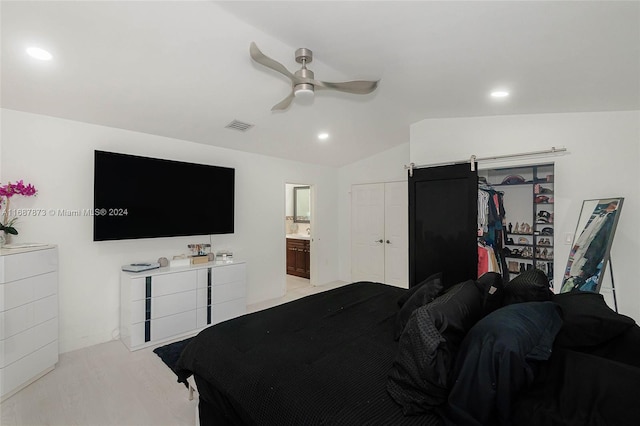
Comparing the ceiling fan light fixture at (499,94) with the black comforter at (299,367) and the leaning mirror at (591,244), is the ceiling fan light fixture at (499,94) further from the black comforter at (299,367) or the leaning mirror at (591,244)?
the black comforter at (299,367)

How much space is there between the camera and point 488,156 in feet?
11.4

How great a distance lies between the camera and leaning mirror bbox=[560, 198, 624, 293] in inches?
98.0

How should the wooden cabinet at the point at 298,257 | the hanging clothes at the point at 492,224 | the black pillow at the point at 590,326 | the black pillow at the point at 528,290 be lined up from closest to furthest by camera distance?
the black pillow at the point at 590,326
the black pillow at the point at 528,290
the hanging clothes at the point at 492,224
the wooden cabinet at the point at 298,257

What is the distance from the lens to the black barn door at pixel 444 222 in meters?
3.53

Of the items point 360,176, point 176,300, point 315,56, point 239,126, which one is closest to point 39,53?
point 239,126

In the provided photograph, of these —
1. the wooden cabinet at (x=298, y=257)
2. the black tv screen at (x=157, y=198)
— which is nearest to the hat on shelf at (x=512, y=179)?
the wooden cabinet at (x=298, y=257)

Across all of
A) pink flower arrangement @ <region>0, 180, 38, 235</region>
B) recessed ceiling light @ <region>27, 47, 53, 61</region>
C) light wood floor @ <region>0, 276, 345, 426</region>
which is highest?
recessed ceiling light @ <region>27, 47, 53, 61</region>

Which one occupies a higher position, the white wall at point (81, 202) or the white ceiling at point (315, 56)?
the white ceiling at point (315, 56)

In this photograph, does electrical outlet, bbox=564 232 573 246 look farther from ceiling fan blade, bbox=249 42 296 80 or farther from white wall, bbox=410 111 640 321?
ceiling fan blade, bbox=249 42 296 80

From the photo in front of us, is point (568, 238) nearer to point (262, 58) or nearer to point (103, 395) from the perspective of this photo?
point (262, 58)

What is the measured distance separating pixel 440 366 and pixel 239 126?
328 cm

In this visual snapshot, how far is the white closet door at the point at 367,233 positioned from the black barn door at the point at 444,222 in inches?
56.2

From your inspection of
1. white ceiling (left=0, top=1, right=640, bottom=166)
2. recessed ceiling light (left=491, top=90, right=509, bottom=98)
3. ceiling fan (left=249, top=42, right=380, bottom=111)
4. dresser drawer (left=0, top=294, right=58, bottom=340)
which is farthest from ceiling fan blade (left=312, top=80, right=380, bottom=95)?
dresser drawer (left=0, top=294, right=58, bottom=340)

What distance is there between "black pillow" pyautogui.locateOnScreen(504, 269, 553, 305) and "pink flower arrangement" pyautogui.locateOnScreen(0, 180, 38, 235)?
3.88 meters
